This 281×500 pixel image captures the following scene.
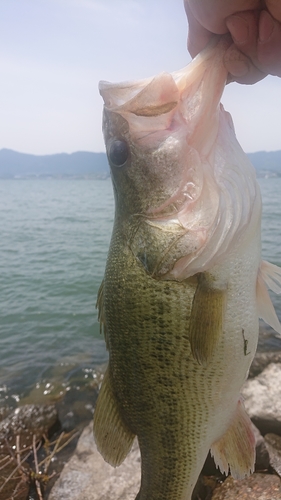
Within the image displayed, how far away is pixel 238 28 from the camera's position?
178 centimetres

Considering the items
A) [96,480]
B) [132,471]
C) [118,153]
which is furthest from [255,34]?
[96,480]

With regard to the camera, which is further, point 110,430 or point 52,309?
point 52,309

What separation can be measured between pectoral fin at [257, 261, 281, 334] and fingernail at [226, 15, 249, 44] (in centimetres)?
115

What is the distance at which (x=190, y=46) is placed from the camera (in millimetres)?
2316

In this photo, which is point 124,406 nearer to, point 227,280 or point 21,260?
point 227,280

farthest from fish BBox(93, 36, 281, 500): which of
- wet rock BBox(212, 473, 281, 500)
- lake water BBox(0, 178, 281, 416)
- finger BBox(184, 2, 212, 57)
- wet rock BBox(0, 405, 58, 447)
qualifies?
lake water BBox(0, 178, 281, 416)

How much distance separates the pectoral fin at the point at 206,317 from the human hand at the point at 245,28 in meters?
1.05

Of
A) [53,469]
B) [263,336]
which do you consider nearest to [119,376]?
[53,469]

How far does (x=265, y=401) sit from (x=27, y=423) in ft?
12.4

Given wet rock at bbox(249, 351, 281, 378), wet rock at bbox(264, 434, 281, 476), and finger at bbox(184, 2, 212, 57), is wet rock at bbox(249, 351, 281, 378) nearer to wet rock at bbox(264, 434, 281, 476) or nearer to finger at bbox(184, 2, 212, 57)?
wet rock at bbox(264, 434, 281, 476)

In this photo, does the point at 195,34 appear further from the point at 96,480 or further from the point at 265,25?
the point at 96,480

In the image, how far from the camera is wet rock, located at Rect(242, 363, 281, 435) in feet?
16.6

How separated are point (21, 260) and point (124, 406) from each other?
1592 centimetres

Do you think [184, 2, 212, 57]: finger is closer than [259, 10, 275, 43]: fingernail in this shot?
No
